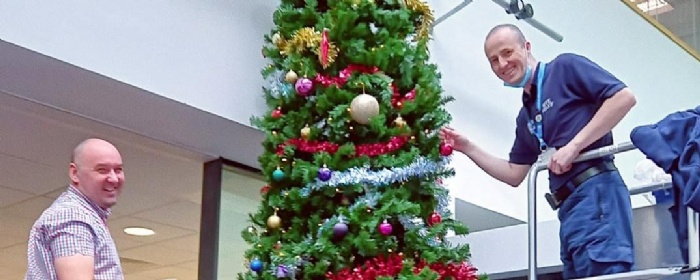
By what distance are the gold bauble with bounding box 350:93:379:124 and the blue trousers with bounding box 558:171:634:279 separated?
2.32ft

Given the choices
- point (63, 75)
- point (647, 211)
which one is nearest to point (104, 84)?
point (63, 75)

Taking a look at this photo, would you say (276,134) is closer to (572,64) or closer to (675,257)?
(572,64)

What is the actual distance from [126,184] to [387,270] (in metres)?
2.38

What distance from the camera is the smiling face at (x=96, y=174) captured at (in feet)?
8.44

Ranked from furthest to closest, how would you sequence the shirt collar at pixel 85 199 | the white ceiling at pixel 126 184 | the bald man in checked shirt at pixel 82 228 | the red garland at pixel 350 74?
the white ceiling at pixel 126 184 → the red garland at pixel 350 74 → the shirt collar at pixel 85 199 → the bald man in checked shirt at pixel 82 228

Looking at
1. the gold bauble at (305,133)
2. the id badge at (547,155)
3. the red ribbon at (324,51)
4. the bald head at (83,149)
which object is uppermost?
the red ribbon at (324,51)

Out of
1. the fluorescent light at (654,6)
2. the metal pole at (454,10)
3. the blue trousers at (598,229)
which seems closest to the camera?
the blue trousers at (598,229)

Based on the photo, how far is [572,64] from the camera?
10.2ft

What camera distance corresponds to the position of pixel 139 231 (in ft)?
21.3

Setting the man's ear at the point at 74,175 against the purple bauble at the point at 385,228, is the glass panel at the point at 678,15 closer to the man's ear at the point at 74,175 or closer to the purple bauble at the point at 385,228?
the purple bauble at the point at 385,228

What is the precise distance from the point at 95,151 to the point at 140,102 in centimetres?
110

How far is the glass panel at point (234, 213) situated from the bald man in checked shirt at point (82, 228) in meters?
1.74

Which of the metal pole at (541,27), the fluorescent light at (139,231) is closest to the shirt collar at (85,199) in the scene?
the metal pole at (541,27)

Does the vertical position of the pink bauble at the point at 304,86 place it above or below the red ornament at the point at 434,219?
above
